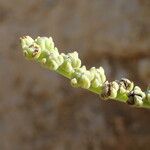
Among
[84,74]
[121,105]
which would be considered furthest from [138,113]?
[84,74]

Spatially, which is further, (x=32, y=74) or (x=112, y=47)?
(x=32, y=74)

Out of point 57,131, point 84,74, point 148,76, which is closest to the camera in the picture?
point 84,74

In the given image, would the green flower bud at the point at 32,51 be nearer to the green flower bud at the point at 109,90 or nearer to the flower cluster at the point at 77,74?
the flower cluster at the point at 77,74

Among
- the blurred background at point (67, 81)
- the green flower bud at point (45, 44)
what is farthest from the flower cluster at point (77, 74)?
the blurred background at point (67, 81)

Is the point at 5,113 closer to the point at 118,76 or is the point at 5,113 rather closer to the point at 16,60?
the point at 16,60

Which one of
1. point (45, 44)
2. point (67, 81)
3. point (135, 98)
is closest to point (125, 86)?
point (135, 98)

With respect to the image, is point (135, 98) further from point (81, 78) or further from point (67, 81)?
point (67, 81)

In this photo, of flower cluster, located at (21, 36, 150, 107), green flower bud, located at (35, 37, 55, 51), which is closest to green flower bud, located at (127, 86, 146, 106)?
flower cluster, located at (21, 36, 150, 107)
